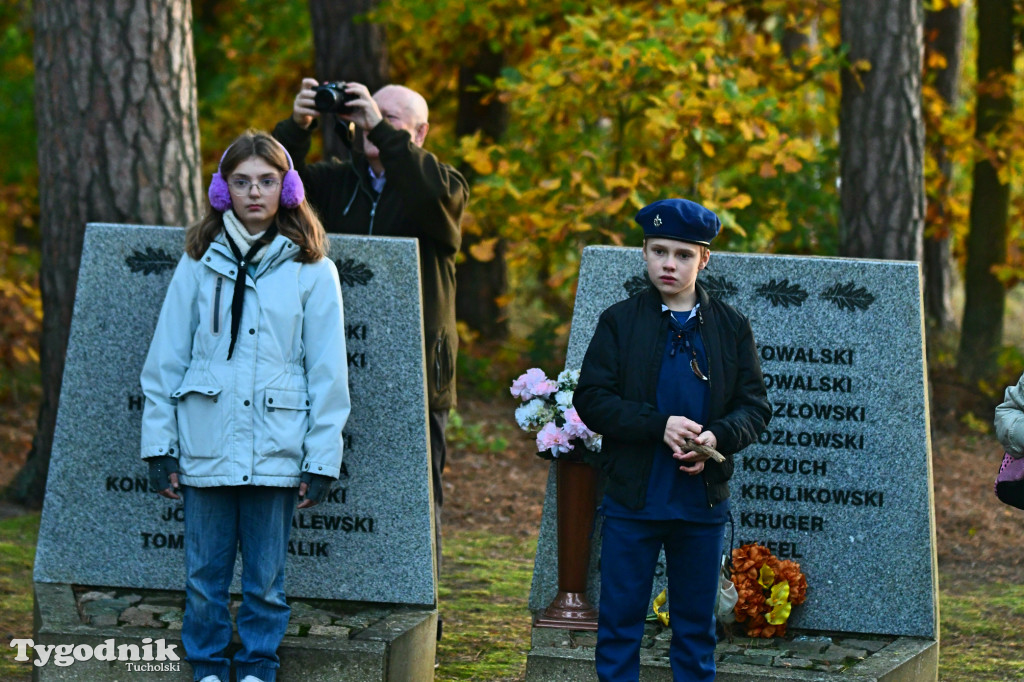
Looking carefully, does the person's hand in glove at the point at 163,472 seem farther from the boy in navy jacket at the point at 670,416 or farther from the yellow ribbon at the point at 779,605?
the yellow ribbon at the point at 779,605

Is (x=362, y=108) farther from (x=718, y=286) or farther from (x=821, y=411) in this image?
(x=821, y=411)

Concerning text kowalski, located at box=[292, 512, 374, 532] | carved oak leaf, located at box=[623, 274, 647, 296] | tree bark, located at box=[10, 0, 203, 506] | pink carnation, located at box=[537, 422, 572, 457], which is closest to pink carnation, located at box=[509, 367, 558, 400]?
pink carnation, located at box=[537, 422, 572, 457]

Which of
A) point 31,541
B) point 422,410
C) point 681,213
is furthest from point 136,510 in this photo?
point 681,213

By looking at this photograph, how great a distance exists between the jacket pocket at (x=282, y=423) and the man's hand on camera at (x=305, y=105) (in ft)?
4.44

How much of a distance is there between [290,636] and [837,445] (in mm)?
2265

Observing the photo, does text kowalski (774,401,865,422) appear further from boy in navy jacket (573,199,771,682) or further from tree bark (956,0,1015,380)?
tree bark (956,0,1015,380)

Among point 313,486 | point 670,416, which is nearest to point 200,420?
point 313,486

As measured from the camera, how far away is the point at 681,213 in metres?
3.84

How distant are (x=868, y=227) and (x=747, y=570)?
517cm

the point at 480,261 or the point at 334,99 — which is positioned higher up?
the point at 480,261

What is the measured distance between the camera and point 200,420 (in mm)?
4066

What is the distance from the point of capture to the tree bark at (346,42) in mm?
10578

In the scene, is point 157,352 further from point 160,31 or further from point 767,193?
point 767,193

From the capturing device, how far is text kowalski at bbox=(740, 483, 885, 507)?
4789mm
